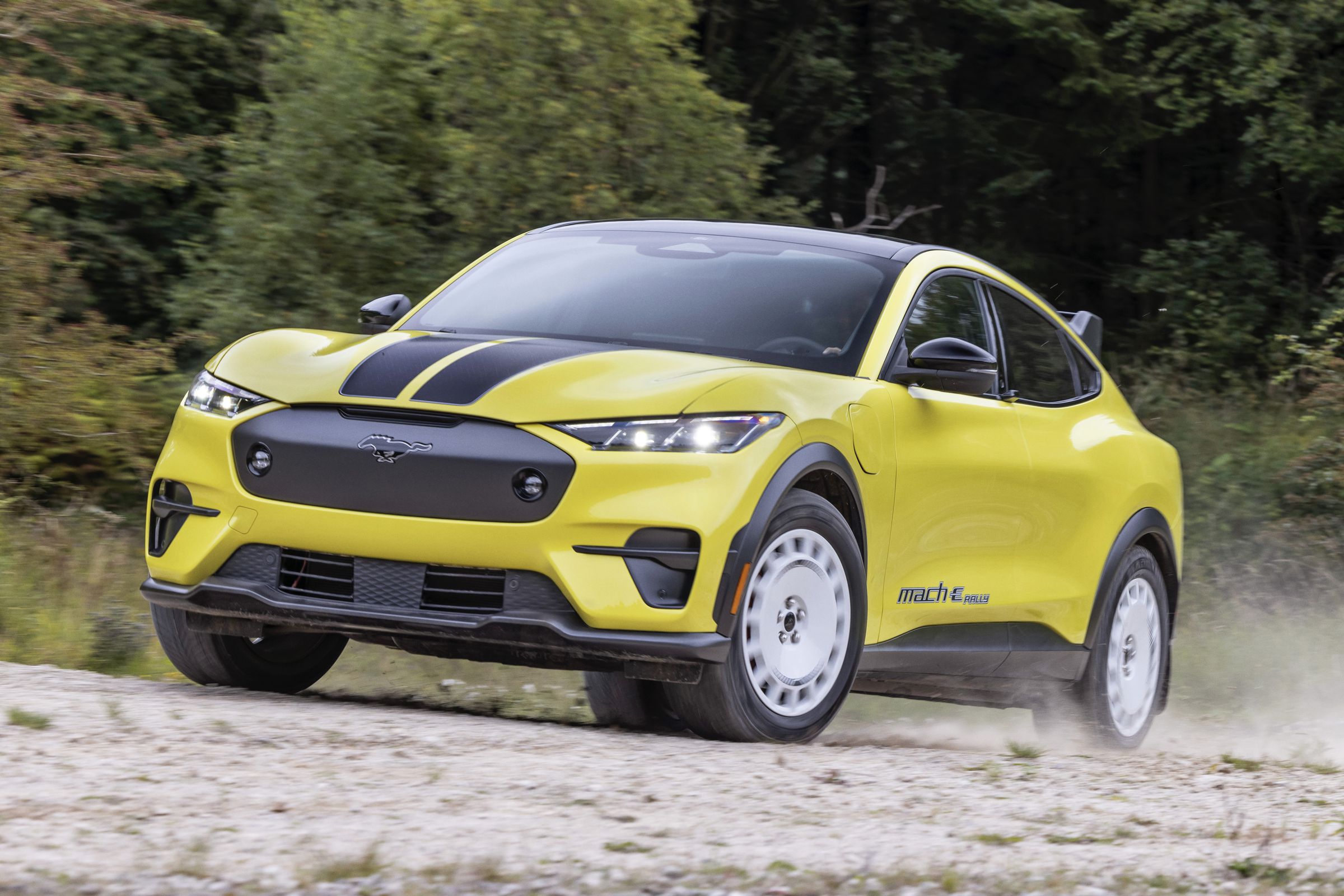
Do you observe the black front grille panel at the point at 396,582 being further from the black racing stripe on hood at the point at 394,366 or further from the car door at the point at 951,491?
the car door at the point at 951,491

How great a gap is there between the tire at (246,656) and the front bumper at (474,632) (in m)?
0.53

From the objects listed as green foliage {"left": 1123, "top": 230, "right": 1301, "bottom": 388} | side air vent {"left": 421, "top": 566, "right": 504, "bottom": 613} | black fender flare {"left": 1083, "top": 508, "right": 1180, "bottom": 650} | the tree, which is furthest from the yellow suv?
green foliage {"left": 1123, "top": 230, "right": 1301, "bottom": 388}

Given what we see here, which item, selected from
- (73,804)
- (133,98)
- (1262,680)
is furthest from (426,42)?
(73,804)

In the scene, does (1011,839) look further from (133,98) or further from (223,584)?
(133,98)

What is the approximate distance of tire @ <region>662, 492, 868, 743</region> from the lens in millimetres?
5281

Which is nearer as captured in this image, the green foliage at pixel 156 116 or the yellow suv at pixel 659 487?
the yellow suv at pixel 659 487

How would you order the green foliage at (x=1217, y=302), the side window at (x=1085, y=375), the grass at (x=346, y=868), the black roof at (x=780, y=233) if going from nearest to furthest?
the grass at (x=346, y=868)
the black roof at (x=780, y=233)
the side window at (x=1085, y=375)
the green foliage at (x=1217, y=302)

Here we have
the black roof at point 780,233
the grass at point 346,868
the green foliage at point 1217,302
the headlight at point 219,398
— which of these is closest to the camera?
the grass at point 346,868

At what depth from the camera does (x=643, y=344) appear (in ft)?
19.9

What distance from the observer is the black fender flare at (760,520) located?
515 cm

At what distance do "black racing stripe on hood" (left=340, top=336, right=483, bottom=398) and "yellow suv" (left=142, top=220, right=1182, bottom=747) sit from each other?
0.01 metres

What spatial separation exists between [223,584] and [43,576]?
3872mm

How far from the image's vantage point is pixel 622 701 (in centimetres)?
611

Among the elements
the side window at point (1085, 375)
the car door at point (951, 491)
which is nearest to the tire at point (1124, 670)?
the side window at point (1085, 375)
